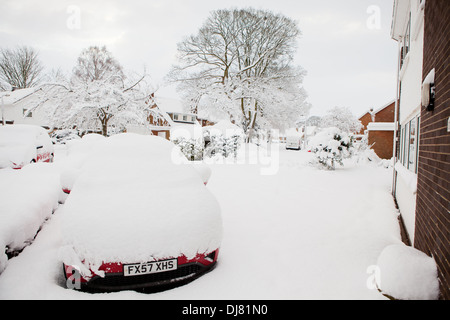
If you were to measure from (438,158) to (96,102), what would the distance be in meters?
16.0

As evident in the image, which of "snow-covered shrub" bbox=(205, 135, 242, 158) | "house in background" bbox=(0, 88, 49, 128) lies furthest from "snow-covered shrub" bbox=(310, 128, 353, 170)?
"house in background" bbox=(0, 88, 49, 128)

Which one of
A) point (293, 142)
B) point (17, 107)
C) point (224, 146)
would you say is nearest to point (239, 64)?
point (293, 142)

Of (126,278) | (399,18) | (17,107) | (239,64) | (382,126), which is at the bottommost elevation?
(126,278)

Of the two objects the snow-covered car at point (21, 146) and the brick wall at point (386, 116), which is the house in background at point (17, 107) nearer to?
the snow-covered car at point (21, 146)

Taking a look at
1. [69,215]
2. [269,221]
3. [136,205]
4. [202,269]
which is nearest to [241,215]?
[269,221]

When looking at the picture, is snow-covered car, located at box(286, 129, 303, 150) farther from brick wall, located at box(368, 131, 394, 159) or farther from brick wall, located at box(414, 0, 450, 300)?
brick wall, located at box(414, 0, 450, 300)

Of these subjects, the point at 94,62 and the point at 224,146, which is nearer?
the point at 224,146

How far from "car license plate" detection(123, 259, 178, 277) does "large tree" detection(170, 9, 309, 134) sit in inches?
782

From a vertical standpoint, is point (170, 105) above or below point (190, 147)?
above

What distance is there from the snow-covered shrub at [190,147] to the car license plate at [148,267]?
10185 millimetres

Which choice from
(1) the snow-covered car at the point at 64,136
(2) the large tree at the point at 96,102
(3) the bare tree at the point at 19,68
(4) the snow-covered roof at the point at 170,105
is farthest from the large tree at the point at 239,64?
(4) the snow-covered roof at the point at 170,105

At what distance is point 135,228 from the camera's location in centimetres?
242
